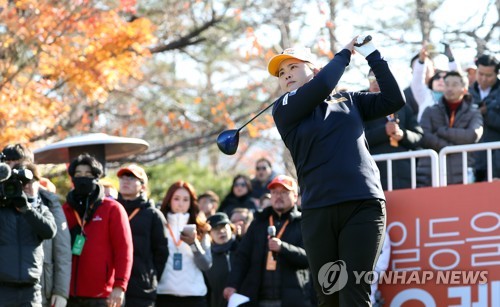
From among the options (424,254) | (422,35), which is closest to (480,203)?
(424,254)

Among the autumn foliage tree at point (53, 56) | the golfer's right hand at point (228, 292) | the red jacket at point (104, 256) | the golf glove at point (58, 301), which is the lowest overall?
the golfer's right hand at point (228, 292)

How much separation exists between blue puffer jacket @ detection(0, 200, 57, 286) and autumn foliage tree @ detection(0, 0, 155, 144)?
5.18 metres

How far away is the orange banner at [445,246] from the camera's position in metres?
9.23

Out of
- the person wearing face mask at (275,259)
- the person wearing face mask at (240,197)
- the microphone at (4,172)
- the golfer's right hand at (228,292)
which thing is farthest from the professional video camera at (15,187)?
the person wearing face mask at (240,197)

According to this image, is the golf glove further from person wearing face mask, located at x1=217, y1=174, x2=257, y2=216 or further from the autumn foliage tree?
the autumn foliage tree

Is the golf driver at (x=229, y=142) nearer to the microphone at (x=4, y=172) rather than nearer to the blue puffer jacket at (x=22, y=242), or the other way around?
the microphone at (x=4, y=172)

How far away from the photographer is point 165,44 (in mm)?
18906

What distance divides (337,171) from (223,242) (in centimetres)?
535

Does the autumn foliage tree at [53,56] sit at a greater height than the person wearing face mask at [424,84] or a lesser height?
greater

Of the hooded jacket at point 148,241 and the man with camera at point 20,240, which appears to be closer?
the man with camera at point 20,240

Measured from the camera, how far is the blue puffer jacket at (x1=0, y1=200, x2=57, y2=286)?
8703mm

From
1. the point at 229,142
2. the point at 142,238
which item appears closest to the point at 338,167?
the point at 229,142

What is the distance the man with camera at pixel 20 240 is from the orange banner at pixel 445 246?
10.5 ft

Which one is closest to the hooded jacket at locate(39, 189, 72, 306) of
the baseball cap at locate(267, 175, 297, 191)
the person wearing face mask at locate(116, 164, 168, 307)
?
the person wearing face mask at locate(116, 164, 168, 307)
